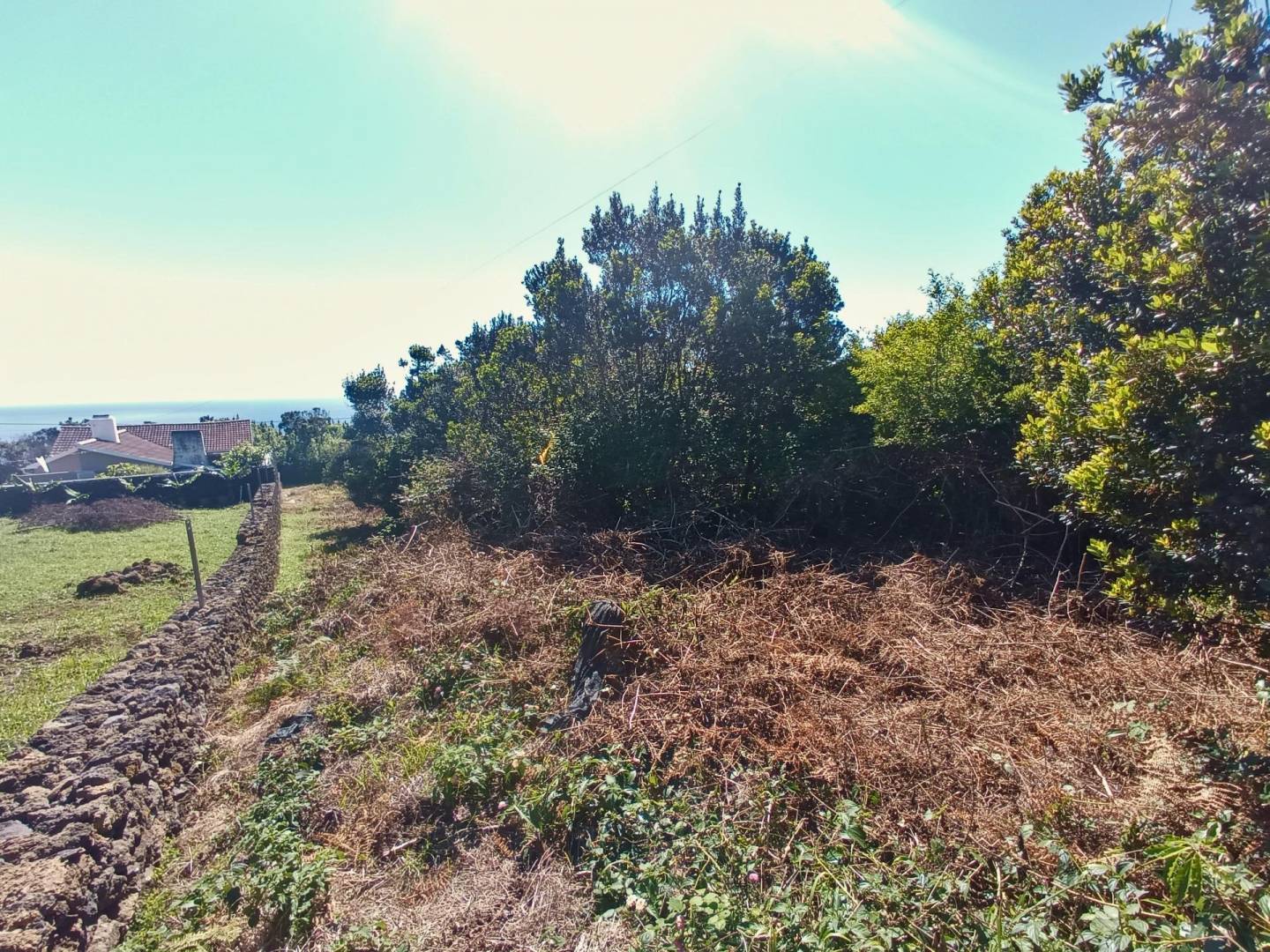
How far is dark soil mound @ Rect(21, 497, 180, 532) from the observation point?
16041mm

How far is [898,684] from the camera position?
149 inches

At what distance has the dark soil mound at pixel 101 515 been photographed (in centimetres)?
1604

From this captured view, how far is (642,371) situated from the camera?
823cm

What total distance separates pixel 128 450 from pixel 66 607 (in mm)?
27578

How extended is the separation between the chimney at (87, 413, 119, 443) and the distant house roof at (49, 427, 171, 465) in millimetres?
255

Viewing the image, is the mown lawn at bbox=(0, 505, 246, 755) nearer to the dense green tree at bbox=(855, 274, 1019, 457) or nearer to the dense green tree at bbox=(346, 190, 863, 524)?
the dense green tree at bbox=(346, 190, 863, 524)

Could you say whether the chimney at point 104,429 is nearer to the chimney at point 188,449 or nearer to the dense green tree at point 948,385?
the chimney at point 188,449

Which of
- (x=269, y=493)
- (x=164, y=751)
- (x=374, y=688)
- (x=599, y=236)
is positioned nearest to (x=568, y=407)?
(x=599, y=236)

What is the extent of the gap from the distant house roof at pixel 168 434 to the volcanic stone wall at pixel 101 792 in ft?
101

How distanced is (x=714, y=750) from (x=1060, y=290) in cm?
372

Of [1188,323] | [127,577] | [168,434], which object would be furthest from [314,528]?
[168,434]

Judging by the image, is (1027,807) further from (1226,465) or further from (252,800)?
(252,800)

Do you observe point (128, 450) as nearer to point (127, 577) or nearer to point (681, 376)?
point (127, 577)

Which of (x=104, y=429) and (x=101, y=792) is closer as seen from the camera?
(x=101, y=792)
